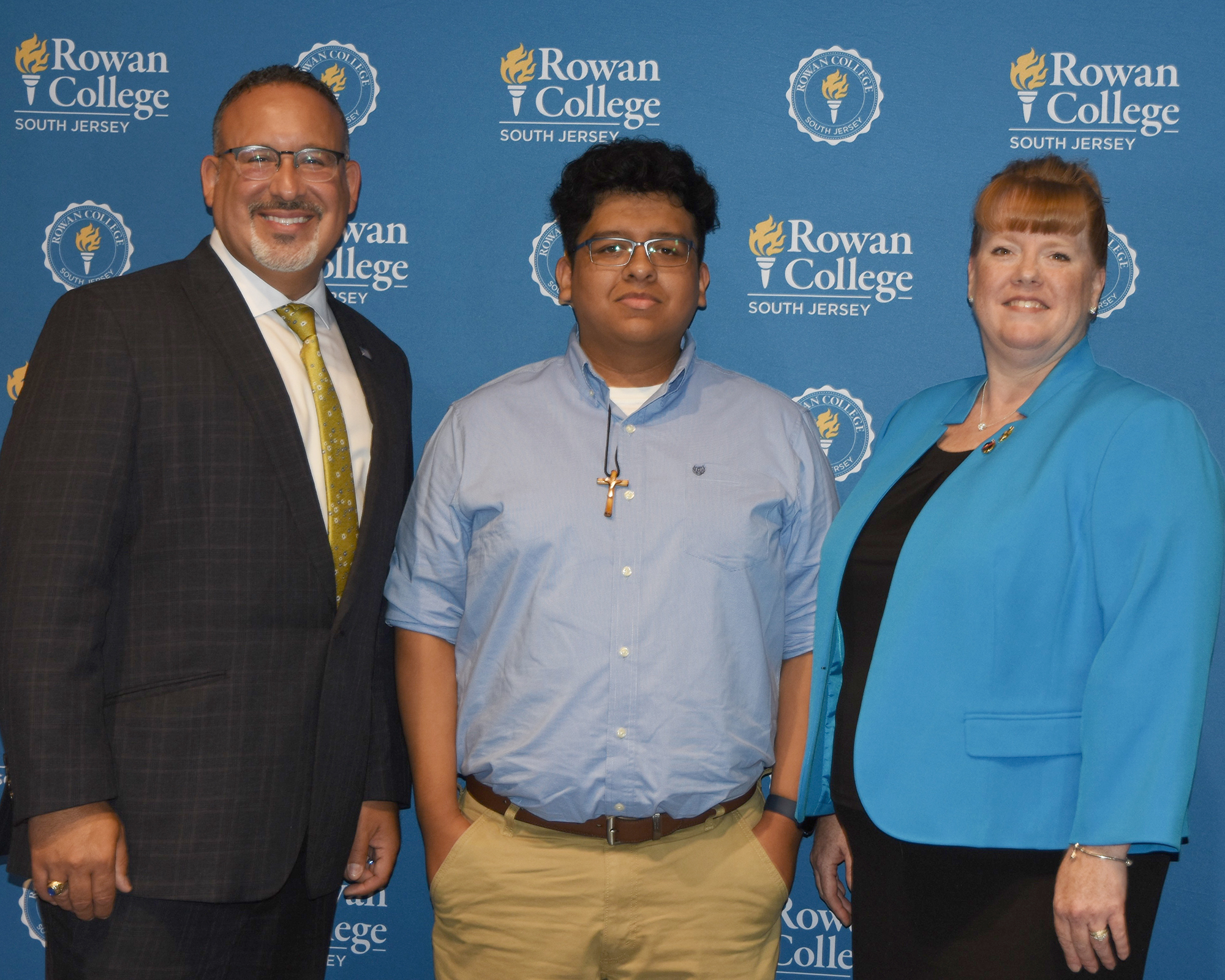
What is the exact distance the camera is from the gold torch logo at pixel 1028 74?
7.86ft

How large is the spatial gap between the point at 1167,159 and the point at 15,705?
265 cm

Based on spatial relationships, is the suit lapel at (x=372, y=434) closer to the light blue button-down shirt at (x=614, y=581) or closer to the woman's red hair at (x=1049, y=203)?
the light blue button-down shirt at (x=614, y=581)

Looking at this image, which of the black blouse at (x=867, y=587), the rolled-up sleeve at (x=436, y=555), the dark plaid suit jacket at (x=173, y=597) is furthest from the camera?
the rolled-up sleeve at (x=436, y=555)

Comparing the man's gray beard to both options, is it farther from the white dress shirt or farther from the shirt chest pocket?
the shirt chest pocket

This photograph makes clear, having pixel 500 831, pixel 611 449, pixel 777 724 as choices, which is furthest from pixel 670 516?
pixel 500 831

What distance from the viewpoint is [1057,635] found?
165 centimetres

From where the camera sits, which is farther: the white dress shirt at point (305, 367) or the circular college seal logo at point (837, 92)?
the circular college seal logo at point (837, 92)

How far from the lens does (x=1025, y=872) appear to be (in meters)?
1.65

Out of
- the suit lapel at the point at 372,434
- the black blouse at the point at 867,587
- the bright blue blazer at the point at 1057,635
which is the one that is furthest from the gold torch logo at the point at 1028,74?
the suit lapel at the point at 372,434

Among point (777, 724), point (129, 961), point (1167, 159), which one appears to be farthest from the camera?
point (1167, 159)

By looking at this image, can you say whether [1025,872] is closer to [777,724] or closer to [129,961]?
[777,724]

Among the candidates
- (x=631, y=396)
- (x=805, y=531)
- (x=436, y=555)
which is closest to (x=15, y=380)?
(x=436, y=555)

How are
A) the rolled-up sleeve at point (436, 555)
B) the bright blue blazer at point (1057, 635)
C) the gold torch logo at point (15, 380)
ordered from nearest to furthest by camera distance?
the bright blue blazer at point (1057, 635), the rolled-up sleeve at point (436, 555), the gold torch logo at point (15, 380)

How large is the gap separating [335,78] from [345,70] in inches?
1.2
